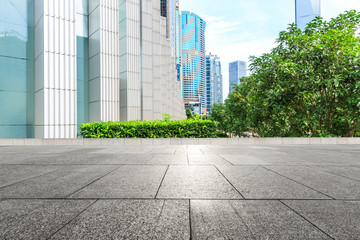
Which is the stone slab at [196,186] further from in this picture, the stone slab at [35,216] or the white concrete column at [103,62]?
the white concrete column at [103,62]

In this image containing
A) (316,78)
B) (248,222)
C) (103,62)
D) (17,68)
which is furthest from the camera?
(103,62)

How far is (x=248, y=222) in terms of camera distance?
8.00 ft

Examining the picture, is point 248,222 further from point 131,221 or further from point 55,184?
point 55,184

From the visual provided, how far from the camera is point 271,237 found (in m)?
2.11

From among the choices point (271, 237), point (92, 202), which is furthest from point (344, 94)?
point (92, 202)

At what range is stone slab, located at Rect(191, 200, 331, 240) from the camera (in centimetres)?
216

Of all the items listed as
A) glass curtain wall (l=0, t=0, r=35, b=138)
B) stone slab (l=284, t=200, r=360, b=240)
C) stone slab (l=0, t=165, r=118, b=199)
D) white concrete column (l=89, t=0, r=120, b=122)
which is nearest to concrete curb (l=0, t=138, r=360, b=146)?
glass curtain wall (l=0, t=0, r=35, b=138)

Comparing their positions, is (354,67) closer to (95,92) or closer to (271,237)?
A: (271,237)

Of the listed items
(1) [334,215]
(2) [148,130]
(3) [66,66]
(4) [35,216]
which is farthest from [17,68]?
(1) [334,215]

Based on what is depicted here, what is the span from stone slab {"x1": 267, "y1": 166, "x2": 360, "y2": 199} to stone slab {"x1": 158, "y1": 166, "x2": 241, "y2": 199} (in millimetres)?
1574

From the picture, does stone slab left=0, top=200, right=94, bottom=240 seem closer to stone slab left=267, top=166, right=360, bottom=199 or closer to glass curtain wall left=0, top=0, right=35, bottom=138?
stone slab left=267, top=166, right=360, bottom=199

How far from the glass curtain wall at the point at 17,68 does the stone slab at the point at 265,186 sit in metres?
17.6

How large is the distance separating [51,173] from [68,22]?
14827mm

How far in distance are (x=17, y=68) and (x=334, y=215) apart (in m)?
20.7
